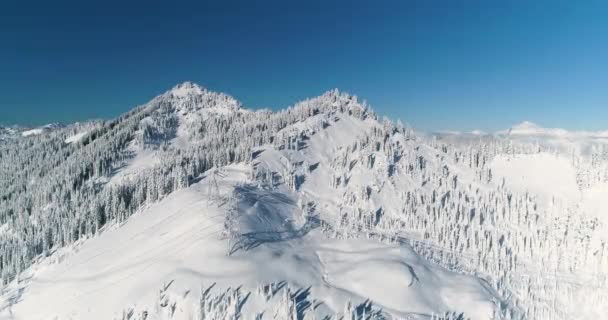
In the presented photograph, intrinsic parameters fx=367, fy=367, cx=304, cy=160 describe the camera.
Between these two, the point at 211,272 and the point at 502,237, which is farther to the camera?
the point at 502,237

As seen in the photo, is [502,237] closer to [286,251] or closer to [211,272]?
[286,251]

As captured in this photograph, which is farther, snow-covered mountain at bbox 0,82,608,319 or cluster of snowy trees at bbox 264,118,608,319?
cluster of snowy trees at bbox 264,118,608,319

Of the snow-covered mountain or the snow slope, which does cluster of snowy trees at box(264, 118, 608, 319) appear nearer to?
the snow-covered mountain

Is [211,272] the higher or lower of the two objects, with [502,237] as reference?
higher

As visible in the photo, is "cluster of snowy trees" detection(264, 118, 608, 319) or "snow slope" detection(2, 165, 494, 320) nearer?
"snow slope" detection(2, 165, 494, 320)

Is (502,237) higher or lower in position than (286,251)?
lower

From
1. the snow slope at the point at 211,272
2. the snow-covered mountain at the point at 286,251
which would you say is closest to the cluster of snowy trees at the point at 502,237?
the snow-covered mountain at the point at 286,251

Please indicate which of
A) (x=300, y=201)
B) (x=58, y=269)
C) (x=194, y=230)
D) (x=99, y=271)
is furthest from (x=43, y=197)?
(x=300, y=201)

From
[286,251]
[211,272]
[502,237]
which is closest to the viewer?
[211,272]

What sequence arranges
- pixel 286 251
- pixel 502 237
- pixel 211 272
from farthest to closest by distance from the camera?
pixel 502 237 → pixel 286 251 → pixel 211 272

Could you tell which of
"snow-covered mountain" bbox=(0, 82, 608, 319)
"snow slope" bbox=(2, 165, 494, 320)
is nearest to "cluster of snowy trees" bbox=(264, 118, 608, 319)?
"snow-covered mountain" bbox=(0, 82, 608, 319)

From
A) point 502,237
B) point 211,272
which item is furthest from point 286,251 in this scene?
point 502,237
